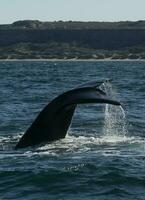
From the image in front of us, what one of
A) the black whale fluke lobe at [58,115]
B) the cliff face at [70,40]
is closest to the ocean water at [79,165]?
the black whale fluke lobe at [58,115]

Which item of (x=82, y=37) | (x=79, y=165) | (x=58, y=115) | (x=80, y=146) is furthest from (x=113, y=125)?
(x=82, y=37)

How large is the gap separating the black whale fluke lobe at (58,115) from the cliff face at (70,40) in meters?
150

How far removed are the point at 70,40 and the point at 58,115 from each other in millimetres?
169668

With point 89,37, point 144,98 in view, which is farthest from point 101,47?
point 144,98

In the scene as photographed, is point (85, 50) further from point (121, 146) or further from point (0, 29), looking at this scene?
point (121, 146)

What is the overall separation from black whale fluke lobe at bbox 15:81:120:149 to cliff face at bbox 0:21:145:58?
15001 centimetres

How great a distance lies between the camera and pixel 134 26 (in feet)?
625

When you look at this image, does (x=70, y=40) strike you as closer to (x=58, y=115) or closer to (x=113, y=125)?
(x=113, y=125)

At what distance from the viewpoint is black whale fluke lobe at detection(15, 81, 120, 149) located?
1523cm

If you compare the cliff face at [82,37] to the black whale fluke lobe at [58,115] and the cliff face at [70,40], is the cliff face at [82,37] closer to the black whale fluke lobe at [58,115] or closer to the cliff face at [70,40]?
the cliff face at [70,40]

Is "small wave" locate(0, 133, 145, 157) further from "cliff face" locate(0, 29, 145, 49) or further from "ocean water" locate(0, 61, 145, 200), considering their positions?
"cliff face" locate(0, 29, 145, 49)

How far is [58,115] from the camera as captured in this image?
15.9m

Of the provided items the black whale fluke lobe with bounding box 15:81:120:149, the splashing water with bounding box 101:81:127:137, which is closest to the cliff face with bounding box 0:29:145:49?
the splashing water with bounding box 101:81:127:137

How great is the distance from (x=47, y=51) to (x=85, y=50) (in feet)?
28.4
